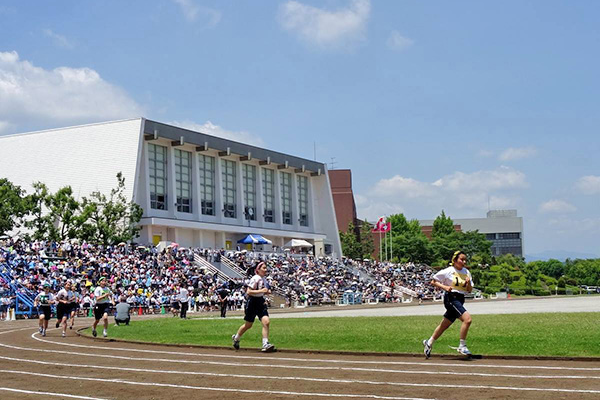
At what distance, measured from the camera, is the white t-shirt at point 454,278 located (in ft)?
47.0

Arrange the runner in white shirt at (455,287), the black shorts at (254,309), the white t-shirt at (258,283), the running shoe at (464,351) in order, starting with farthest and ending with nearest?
the black shorts at (254,309) → the white t-shirt at (258,283) → the runner in white shirt at (455,287) → the running shoe at (464,351)

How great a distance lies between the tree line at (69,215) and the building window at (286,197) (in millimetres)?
28085

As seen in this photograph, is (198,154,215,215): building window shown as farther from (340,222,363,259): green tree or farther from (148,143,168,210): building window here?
(340,222,363,259): green tree

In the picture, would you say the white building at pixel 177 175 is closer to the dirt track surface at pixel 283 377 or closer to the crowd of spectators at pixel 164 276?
the crowd of spectators at pixel 164 276

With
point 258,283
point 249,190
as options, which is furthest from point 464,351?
point 249,190

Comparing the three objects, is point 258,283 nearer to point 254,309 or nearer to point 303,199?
point 254,309

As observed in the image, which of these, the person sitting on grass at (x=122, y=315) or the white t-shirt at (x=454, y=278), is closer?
the white t-shirt at (x=454, y=278)

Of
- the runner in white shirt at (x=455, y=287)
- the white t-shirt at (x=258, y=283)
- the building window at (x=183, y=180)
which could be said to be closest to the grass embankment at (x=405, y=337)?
the runner in white shirt at (x=455, y=287)

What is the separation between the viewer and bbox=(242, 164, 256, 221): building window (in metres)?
84.2

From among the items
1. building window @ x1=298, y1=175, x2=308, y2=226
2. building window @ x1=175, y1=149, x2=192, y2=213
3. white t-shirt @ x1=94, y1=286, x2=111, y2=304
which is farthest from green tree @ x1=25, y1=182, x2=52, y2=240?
white t-shirt @ x1=94, y1=286, x2=111, y2=304

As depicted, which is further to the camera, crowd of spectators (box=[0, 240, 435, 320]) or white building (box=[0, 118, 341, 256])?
white building (box=[0, 118, 341, 256])

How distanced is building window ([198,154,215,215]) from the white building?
0.10 m

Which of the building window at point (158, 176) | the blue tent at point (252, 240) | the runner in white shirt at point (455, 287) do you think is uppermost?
the building window at point (158, 176)

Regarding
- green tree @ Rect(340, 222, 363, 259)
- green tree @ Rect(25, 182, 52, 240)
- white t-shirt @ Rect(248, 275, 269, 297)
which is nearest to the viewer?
white t-shirt @ Rect(248, 275, 269, 297)
